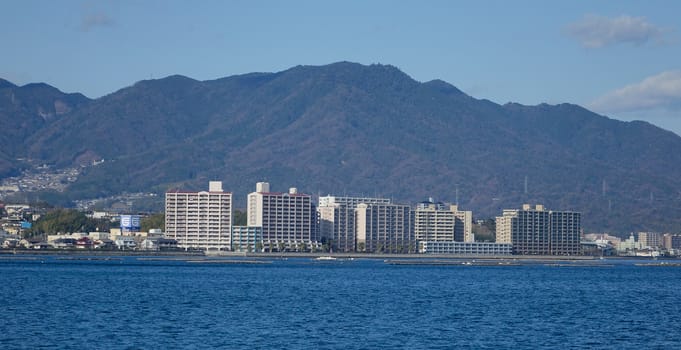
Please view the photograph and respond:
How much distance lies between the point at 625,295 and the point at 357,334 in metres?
38.2

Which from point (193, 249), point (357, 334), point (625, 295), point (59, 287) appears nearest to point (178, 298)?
point (59, 287)

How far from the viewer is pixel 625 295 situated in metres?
83.4

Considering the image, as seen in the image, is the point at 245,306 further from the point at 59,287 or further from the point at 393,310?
the point at 59,287

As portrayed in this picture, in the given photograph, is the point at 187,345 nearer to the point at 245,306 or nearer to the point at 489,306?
the point at 245,306

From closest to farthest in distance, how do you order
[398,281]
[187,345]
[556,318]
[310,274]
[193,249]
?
1. [187,345]
2. [556,318]
3. [398,281]
4. [310,274]
5. [193,249]

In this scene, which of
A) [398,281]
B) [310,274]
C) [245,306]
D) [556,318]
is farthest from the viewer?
[310,274]

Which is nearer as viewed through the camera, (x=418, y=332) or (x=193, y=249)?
(x=418, y=332)

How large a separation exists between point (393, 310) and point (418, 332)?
11.2 metres

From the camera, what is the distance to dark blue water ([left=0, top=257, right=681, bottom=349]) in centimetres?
4766

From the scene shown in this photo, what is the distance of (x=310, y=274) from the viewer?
113 meters

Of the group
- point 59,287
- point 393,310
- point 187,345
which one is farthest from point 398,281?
point 187,345

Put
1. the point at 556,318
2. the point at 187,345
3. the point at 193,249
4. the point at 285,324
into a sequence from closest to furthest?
1. the point at 187,345
2. the point at 285,324
3. the point at 556,318
4. the point at 193,249

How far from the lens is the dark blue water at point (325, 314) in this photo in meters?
47.7

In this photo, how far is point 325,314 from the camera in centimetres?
5966
